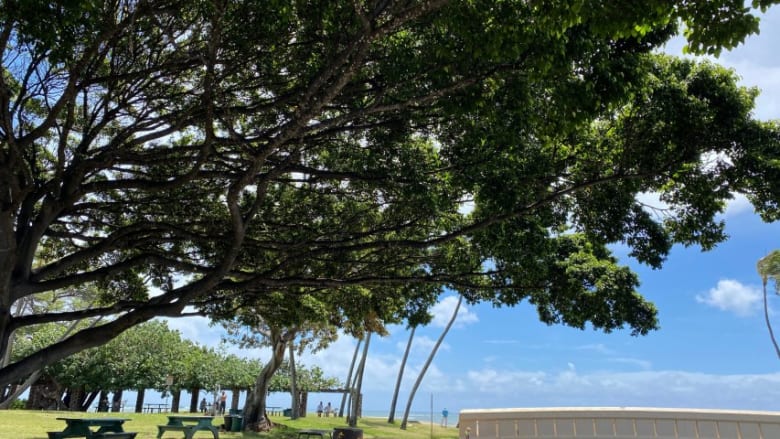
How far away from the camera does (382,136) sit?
7719mm

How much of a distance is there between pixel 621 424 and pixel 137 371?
29.0 m

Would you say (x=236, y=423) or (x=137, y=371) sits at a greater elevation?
(x=137, y=371)

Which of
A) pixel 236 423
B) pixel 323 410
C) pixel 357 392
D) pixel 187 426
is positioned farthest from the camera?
pixel 323 410

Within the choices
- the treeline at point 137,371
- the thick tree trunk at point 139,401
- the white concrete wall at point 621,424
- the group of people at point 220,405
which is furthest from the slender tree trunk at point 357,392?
the white concrete wall at point 621,424

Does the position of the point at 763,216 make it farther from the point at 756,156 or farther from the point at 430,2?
the point at 430,2

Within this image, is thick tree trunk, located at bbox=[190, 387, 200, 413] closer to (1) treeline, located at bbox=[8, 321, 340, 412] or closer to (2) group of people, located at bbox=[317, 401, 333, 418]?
(1) treeline, located at bbox=[8, 321, 340, 412]

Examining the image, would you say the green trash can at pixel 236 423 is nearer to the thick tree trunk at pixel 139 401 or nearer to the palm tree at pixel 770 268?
Result: the thick tree trunk at pixel 139 401

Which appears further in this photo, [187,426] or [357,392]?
[357,392]

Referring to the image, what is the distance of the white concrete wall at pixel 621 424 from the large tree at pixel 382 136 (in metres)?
2.20

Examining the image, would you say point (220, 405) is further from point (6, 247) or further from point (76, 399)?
point (6, 247)

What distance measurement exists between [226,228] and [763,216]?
8.35 meters

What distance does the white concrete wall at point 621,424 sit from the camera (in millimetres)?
7469

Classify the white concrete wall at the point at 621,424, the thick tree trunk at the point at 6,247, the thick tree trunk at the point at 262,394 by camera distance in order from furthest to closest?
A: the thick tree trunk at the point at 262,394 → the thick tree trunk at the point at 6,247 → the white concrete wall at the point at 621,424

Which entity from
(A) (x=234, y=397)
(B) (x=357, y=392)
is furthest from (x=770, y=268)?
(A) (x=234, y=397)
